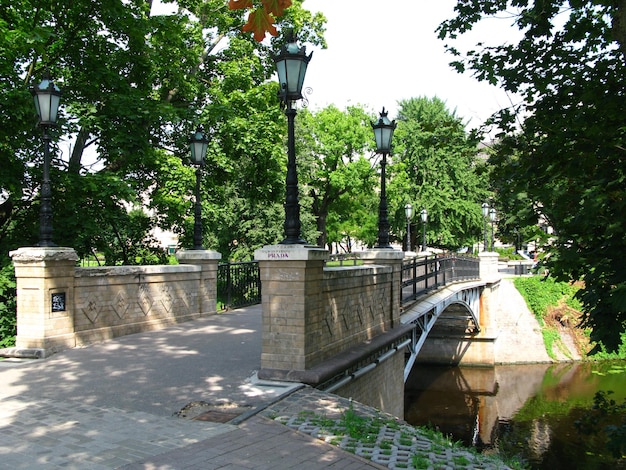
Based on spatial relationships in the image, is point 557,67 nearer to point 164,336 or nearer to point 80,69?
point 164,336

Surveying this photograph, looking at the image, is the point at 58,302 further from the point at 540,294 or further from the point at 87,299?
the point at 540,294

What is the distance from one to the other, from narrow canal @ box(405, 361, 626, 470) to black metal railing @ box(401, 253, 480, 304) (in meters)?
4.48

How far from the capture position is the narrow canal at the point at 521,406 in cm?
1797

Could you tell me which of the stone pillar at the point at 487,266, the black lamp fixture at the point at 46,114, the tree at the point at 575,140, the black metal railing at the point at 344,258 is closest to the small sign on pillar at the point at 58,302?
the black lamp fixture at the point at 46,114

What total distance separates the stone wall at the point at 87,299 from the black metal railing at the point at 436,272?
6.42 meters

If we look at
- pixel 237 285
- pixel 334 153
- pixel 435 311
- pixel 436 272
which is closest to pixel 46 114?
pixel 237 285

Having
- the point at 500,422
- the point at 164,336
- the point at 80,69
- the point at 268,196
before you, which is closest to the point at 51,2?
the point at 80,69

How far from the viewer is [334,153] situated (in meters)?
36.4

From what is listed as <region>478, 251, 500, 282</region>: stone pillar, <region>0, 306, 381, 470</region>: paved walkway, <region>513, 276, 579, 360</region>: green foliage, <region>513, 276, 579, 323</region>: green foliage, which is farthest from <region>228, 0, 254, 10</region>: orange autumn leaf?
<region>513, 276, 579, 323</region>: green foliage

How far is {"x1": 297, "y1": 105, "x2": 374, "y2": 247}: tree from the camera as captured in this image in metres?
35.8

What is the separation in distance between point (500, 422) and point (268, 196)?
12.8 m

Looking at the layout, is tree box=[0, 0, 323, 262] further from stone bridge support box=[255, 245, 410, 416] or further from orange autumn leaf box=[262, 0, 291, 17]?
orange autumn leaf box=[262, 0, 291, 17]

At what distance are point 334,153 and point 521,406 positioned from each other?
19.8 meters

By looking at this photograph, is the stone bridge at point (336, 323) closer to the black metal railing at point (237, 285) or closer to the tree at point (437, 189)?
the black metal railing at point (237, 285)
